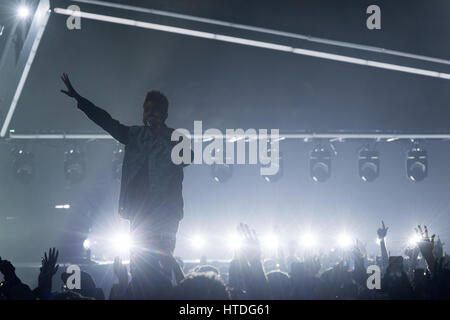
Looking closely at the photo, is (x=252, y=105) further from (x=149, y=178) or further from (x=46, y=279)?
(x=46, y=279)

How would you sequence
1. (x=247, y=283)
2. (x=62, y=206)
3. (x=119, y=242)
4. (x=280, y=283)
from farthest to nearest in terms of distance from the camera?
(x=62, y=206) < (x=119, y=242) < (x=280, y=283) < (x=247, y=283)

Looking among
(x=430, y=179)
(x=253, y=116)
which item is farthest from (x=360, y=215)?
(x=253, y=116)

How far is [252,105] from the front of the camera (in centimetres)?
878

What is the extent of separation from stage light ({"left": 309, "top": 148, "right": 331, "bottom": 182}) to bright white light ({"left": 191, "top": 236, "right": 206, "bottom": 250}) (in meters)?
4.92

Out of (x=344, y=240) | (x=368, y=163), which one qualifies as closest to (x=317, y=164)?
(x=368, y=163)

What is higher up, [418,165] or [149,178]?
[418,165]

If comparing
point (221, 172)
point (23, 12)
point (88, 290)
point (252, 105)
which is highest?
point (252, 105)

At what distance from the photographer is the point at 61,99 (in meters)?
8.23

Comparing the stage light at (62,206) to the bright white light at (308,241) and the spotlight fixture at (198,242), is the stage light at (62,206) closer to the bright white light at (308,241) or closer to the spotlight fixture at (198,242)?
the spotlight fixture at (198,242)

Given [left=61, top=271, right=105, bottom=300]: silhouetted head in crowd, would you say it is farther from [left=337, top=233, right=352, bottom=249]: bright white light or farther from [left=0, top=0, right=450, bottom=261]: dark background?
[left=337, top=233, right=352, bottom=249]: bright white light

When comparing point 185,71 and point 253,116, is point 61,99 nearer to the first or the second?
point 185,71

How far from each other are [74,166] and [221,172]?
11.2ft
